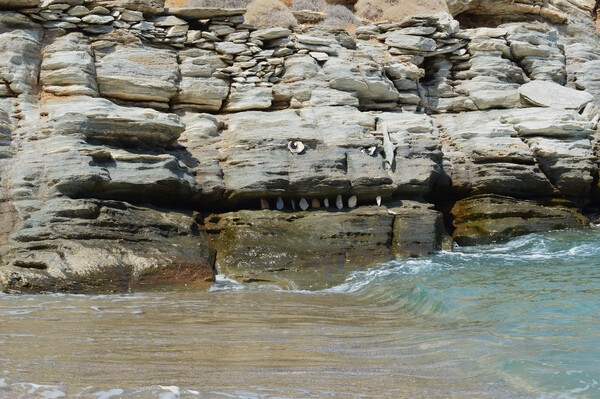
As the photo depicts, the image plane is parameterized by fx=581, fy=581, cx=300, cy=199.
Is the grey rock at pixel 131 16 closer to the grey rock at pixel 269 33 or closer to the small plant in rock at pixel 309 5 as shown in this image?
the grey rock at pixel 269 33

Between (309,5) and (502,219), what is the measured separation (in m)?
14.1

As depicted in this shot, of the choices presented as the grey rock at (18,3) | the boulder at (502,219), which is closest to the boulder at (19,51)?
the grey rock at (18,3)

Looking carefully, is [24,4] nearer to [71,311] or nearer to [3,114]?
[3,114]

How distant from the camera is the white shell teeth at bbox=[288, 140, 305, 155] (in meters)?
13.5

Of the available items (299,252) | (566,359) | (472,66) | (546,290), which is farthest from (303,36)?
(566,359)

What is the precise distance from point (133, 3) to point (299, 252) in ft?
28.8

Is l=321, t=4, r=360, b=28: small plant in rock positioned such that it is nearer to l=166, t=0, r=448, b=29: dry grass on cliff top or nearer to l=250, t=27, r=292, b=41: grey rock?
l=166, t=0, r=448, b=29: dry grass on cliff top

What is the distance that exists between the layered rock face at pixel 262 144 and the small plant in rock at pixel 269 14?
2861 mm

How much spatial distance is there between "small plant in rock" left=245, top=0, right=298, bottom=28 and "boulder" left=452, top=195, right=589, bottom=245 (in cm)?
910

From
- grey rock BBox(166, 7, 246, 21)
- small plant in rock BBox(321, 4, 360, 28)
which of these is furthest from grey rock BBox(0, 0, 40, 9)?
small plant in rock BBox(321, 4, 360, 28)

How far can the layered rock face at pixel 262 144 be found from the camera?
36.8 feet

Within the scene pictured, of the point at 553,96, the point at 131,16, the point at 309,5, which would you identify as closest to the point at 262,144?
the point at 131,16

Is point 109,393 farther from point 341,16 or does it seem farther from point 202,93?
point 341,16

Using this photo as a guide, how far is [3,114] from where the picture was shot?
42.1 ft
